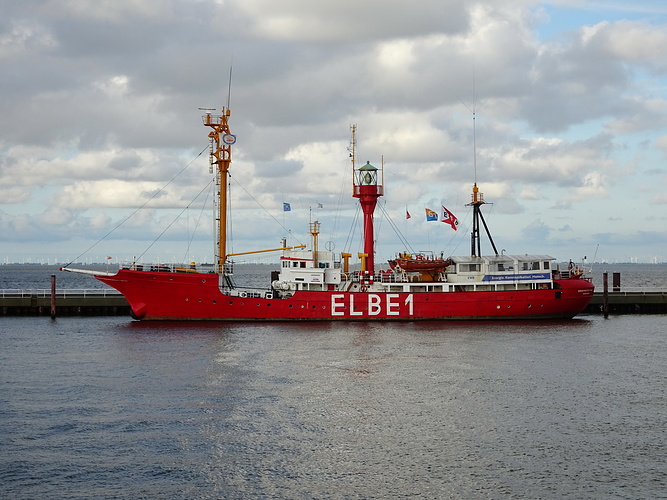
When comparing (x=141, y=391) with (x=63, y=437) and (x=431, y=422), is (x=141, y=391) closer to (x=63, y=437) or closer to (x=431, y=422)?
(x=63, y=437)

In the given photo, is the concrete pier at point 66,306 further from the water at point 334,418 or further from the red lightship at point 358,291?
the water at point 334,418

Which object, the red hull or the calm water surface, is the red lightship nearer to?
the red hull

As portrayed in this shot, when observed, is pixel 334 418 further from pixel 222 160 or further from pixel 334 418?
pixel 222 160

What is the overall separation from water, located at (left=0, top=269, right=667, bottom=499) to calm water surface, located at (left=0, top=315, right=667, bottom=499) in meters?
0.09

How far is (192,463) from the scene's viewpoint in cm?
2338

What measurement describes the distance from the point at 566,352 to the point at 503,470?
2158 centimetres

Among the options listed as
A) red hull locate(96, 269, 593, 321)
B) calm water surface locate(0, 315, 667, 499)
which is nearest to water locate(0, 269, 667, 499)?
calm water surface locate(0, 315, 667, 499)

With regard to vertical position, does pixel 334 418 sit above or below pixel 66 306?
below

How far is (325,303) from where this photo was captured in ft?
186

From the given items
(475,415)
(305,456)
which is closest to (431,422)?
(475,415)

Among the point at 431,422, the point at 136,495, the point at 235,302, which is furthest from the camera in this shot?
the point at 235,302

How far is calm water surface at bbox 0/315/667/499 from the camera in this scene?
2195 centimetres

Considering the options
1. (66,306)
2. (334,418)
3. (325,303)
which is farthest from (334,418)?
(66,306)

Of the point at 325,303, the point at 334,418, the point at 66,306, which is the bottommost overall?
the point at 334,418
